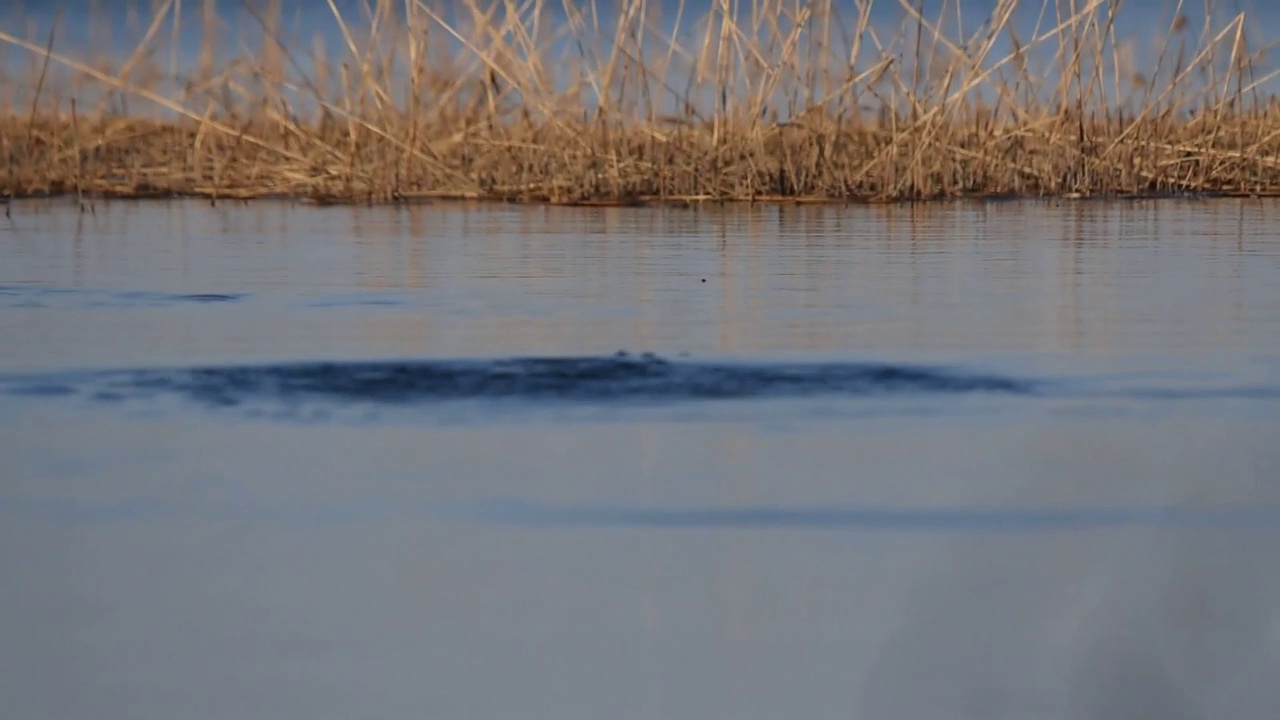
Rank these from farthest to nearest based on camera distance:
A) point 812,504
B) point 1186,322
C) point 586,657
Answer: point 1186,322 < point 812,504 < point 586,657

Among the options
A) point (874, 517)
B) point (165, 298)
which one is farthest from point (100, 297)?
point (874, 517)

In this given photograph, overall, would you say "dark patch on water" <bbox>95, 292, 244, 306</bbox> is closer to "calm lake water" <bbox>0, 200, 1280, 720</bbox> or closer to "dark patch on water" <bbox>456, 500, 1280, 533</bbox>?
"calm lake water" <bbox>0, 200, 1280, 720</bbox>

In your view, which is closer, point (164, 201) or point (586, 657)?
point (586, 657)

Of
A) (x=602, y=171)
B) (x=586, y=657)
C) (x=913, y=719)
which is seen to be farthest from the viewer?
(x=602, y=171)

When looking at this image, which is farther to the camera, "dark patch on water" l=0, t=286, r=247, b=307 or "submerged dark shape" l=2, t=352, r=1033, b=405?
"dark patch on water" l=0, t=286, r=247, b=307

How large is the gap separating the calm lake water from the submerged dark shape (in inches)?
0.4

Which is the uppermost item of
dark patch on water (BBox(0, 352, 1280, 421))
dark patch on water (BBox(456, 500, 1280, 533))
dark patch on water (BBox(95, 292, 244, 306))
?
dark patch on water (BBox(95, 292, 244, 306))

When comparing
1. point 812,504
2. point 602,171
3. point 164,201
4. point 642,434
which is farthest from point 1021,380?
point 164,201

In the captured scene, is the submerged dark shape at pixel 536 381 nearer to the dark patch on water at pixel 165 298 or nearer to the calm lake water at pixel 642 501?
the calm lake water at pixel 642 501

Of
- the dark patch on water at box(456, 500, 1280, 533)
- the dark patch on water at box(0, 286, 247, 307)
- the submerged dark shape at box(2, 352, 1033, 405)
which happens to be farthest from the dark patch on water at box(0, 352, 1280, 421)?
the dark patch on water at box(0, 286, 247, 307)

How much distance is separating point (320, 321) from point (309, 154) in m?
4.42

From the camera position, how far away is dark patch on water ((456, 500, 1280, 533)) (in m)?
1.83

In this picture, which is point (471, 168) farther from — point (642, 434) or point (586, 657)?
point (586, 657)

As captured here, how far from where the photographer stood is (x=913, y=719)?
1.31 meters
